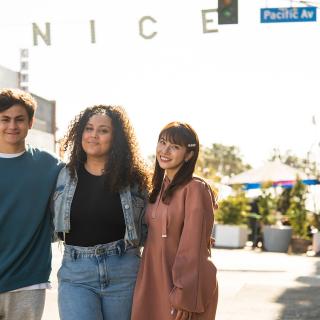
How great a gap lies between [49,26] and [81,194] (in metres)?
11.7

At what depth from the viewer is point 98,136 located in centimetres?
432

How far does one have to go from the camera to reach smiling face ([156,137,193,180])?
420 cm

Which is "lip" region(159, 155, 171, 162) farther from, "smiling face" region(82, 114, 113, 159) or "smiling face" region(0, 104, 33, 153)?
"smiling face" region(0, 104, 33, 153)

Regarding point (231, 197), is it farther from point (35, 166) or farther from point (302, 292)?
point (35, 166)

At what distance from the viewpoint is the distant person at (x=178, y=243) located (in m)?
3.99

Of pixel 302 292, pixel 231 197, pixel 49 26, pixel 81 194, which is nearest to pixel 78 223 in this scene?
pixel 81 194

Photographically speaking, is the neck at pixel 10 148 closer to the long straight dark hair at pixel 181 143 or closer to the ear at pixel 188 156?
the long straight dark hair at pixel 181 143

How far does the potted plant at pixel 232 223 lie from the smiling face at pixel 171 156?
1994 cm

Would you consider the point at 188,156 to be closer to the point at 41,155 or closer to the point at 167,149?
the point at 167,149

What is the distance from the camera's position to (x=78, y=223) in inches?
165

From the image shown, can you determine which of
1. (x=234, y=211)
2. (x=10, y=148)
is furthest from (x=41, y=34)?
(x=10, y=148)

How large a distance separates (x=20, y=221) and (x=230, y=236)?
2028cm

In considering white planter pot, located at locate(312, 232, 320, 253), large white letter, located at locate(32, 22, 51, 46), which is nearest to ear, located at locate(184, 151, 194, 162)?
large white letter, located at locate(32, 22, 51, 46)

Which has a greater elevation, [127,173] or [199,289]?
[127,173]
